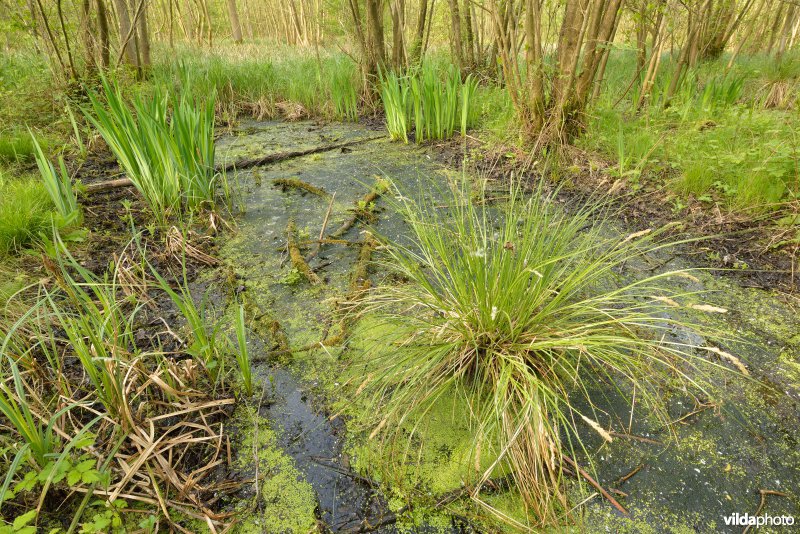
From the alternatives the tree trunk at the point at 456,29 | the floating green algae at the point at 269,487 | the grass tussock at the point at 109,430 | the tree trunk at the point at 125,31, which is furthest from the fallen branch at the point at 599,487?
the tree trunk at the point at 125,31

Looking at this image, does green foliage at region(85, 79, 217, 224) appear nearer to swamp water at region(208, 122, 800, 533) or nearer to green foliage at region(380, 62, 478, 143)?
swamp water at region(208, 122, 800, 533)

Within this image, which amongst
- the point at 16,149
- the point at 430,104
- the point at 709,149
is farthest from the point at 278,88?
the point at 709,149

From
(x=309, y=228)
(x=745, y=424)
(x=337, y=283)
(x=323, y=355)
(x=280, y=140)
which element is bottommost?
(x=745, y=424)

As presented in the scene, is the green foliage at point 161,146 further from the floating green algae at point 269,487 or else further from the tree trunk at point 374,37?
the tree trunk at point 374,37

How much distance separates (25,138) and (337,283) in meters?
2.75

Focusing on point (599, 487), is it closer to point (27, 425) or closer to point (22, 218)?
point (27, 425)

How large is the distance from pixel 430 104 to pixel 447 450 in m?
Result: 2.97

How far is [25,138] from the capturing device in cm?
294

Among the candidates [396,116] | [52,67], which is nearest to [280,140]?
[396,116]

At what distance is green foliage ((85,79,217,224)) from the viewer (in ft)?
6.59

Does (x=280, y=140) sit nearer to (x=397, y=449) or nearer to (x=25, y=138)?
(x=25, y=138)

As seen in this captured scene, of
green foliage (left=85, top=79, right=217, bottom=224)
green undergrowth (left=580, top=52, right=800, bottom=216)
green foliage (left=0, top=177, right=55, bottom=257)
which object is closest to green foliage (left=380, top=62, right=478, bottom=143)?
green undergrowth (left=580, top=52, right=800, bottom=216)

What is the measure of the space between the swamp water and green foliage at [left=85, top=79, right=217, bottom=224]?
2.68 ft

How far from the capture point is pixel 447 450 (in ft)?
3.86
